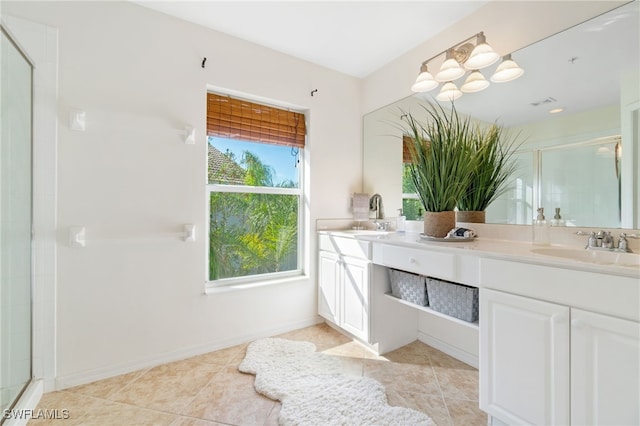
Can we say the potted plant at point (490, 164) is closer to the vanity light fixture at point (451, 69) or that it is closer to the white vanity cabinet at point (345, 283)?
the vanity light fixture at point (451, 69)

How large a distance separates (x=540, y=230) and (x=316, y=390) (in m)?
1.58

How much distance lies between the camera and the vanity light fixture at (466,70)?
1.68 metres

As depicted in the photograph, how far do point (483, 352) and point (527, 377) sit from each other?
17cm

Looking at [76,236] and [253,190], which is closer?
[76,236]

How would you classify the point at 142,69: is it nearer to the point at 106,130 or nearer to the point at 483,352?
the point at 106,130

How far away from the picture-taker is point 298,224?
251 cm

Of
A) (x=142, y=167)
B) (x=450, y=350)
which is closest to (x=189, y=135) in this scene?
(x=142, y=167)

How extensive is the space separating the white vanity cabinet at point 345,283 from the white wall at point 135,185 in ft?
1.71

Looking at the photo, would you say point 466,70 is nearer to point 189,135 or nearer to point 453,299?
point 453,299

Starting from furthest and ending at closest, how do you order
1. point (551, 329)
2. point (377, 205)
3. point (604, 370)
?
point (377, 205) < point (551, 329) < point (604, 370)

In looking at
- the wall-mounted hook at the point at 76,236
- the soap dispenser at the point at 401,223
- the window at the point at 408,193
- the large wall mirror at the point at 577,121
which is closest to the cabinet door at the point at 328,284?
the soap dispenser at the point at 401,223

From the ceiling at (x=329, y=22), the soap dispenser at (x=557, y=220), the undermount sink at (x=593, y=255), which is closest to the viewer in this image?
the undermount sink at (x=593, y=255)

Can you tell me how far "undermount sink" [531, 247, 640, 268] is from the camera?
1143mm

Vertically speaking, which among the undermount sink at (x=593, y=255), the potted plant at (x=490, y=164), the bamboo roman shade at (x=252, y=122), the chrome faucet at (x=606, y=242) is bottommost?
the undermount sink at (x=593, y=255)
